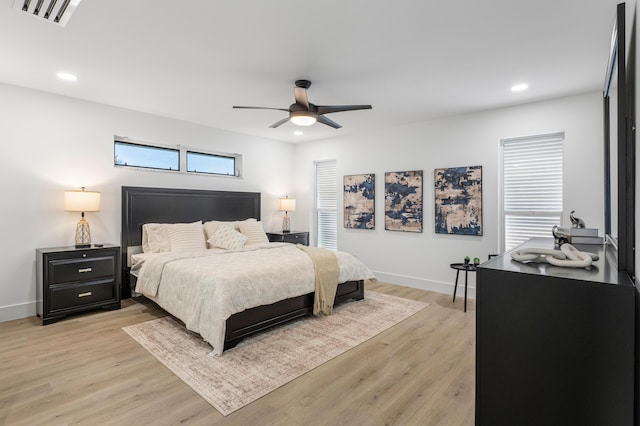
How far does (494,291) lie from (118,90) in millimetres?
4332

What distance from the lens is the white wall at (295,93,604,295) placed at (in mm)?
3814

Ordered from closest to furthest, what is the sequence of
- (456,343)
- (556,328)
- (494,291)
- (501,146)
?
(556,328) < (494,291) < (456,343) < (501,146)

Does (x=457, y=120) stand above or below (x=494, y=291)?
above

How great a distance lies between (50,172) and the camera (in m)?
4.00

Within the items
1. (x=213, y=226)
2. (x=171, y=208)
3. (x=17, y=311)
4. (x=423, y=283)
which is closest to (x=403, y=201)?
(x=423, y=283)

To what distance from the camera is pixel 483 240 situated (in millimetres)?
4570

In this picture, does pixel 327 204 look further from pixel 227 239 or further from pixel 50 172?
pixel 50 172

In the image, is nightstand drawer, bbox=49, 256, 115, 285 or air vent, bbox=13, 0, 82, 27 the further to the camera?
nightstand drawer, bbox=49, 256, 115, 285

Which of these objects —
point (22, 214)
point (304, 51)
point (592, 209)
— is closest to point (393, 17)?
point (304, 51)

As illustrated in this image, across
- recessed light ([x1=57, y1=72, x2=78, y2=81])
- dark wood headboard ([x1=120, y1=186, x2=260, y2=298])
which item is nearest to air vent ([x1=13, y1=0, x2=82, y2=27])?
recessed light ([x1=57, y1=72, x2=78, y2=81])

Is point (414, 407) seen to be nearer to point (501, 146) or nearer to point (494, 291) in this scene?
point (494, 291)

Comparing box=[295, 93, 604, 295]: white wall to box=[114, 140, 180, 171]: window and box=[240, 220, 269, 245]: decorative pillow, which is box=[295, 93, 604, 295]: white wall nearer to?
box=[240, 220, 269, 245]: decorative pillow

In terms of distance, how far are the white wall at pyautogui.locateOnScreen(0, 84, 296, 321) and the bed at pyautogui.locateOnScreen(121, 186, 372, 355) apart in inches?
7.0

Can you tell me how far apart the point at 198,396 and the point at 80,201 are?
2.90 m
